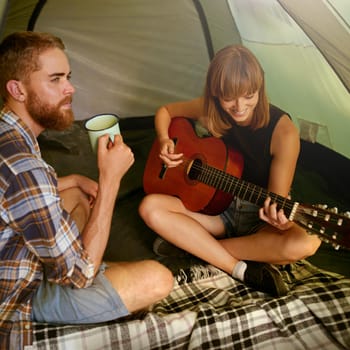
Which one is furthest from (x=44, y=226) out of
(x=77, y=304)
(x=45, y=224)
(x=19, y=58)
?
(x=19, y=58)

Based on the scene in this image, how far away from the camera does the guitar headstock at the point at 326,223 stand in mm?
923

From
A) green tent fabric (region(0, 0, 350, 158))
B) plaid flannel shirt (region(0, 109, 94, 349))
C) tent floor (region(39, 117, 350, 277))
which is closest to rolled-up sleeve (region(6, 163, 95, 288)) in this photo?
plaid flannel shirt (region(0, 109, 94, 349))

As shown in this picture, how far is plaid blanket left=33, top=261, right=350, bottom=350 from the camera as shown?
103cm

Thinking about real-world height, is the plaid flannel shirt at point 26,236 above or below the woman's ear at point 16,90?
below

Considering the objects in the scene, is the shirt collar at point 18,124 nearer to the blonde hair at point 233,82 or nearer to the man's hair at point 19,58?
the man's hair at point 19,58

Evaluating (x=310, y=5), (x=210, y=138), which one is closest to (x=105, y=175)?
(x=210, y=138)

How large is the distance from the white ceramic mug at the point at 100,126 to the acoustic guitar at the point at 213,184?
0.13m

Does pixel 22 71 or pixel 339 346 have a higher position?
pixel 22 71

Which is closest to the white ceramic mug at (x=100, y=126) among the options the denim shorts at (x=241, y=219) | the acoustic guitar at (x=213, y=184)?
the acoustic guitar at (x=213, y=184)

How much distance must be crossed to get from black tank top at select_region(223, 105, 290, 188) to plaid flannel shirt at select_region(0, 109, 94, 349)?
0.42 meters

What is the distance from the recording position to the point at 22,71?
957 mm

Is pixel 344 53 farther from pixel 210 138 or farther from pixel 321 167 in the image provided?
pixel 210 138

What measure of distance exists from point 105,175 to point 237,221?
0.36 m

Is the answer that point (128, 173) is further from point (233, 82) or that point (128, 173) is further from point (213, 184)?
point (233, 82)
